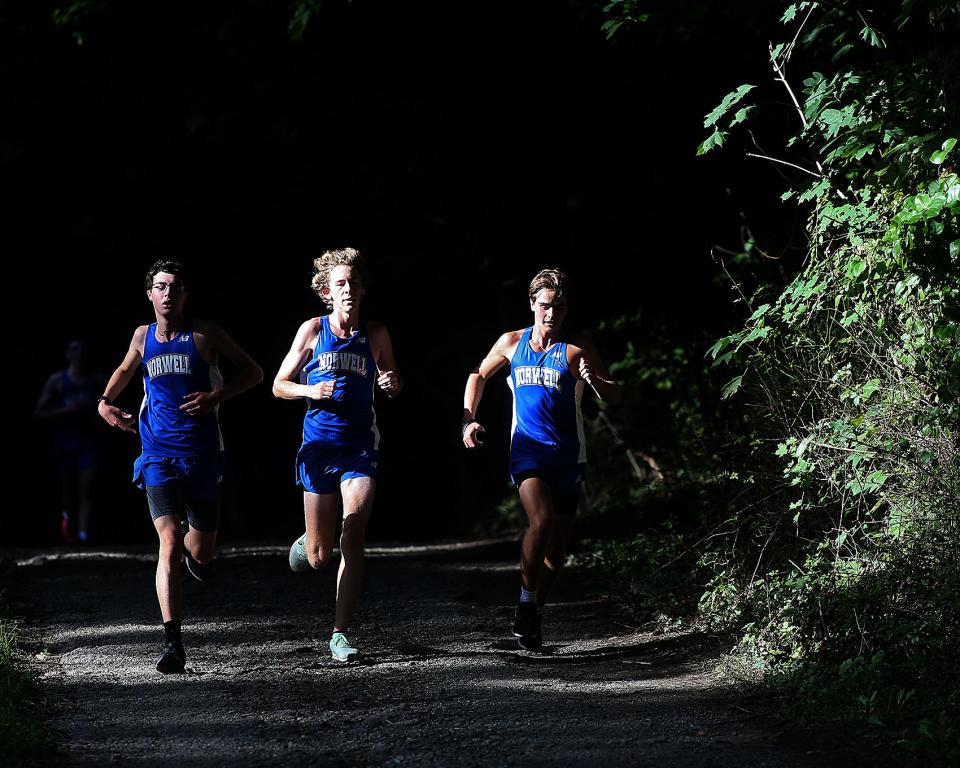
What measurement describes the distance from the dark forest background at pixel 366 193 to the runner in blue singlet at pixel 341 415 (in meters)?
3.53

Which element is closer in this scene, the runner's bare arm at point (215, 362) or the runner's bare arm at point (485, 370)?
the runner's bare arm at point (215, 362)

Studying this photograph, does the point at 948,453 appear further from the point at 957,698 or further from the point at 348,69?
the point at 348,69

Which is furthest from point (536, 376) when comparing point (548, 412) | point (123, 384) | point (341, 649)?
point (123, 384)

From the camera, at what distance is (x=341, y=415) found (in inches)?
292

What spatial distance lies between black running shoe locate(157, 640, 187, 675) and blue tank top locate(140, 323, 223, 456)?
1071 millimetres

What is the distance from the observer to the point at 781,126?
11.3 metres

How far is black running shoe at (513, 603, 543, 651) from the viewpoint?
7590 millimetres

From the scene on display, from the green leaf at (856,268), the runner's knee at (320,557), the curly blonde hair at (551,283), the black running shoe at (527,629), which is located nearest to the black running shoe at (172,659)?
the runner's knee at (320,557)

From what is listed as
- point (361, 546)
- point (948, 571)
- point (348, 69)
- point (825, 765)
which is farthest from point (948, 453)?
point (348, 69)

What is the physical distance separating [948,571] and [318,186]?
463 inches

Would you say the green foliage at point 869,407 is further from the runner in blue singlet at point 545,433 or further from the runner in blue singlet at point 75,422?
the runner in blue singlet at point 75,422

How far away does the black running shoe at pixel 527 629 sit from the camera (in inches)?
299

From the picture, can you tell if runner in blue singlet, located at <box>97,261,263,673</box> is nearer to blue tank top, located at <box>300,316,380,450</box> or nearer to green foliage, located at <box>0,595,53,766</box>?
blue tank top, located at <box>300,316,380,450</box>

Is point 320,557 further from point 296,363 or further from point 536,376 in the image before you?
point 536,376
